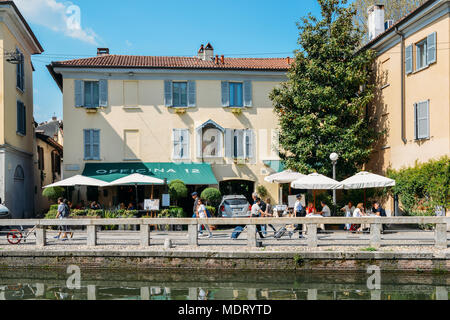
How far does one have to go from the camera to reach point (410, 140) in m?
19.7

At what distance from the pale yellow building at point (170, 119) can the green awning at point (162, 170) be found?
2.1 inches

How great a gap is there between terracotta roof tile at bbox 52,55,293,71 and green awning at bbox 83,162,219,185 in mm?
5201

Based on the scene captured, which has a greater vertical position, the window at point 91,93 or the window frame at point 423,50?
the window frame at point 423,50

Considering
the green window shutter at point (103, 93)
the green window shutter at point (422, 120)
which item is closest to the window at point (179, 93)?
the green window shutter at point (103, 93)

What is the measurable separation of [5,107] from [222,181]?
11277 millimetres

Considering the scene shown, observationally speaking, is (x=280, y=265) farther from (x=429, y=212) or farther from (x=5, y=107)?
(x=5, y=107)

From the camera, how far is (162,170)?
78.6 ft

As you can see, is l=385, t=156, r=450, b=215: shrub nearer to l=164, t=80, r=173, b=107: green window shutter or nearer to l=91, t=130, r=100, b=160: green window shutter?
l=164, t=80, r=173, b=107: green window shutter

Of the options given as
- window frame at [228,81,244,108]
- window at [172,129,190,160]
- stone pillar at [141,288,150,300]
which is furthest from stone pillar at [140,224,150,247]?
window frame at [228,81,244,108]

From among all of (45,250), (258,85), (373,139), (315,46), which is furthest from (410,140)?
(45,250)

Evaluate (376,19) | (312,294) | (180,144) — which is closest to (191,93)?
(180,144)

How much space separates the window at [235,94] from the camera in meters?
25.4

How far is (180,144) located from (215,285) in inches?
530

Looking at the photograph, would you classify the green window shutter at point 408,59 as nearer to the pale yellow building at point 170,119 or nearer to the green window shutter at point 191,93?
the pale yellow building at point 170,119
